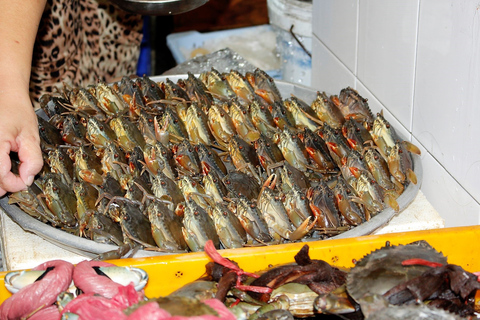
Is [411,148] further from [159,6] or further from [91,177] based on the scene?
[91,177]

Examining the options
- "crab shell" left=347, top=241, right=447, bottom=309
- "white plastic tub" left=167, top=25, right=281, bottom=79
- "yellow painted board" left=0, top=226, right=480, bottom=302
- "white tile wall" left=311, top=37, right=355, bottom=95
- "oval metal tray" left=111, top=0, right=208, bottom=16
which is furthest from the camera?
"white plastic tub" left=167, top=25, right=281, bottom=79

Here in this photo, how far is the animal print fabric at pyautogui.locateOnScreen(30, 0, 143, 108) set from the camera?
10.8ft

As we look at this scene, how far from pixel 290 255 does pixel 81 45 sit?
2.65 meters

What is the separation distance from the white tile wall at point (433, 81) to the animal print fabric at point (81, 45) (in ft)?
4.84

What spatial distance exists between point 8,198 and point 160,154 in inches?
23.7

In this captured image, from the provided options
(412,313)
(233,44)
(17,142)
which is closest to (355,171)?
(412,313)

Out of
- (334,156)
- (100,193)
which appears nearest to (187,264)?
(100,193)

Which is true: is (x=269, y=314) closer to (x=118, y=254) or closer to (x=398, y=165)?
(x=118, y=254)

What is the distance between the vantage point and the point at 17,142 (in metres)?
2.06

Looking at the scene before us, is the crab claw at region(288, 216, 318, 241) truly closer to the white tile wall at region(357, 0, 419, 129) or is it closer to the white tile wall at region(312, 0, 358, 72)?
the white tile wall at region(357, 0, 419, 129)

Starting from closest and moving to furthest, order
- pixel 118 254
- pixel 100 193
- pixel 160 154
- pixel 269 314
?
1. pixel 269 314
2. pixel 118 254
3. pixel 100 193
4. pixel 160 154

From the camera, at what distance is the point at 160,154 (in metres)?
2.18

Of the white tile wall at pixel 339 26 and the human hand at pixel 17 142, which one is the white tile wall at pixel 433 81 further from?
the human hand at pixel 17 142

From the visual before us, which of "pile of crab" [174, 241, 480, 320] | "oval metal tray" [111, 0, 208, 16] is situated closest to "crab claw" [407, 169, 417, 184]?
"pile of crab" [174, 241, 480, 320]
